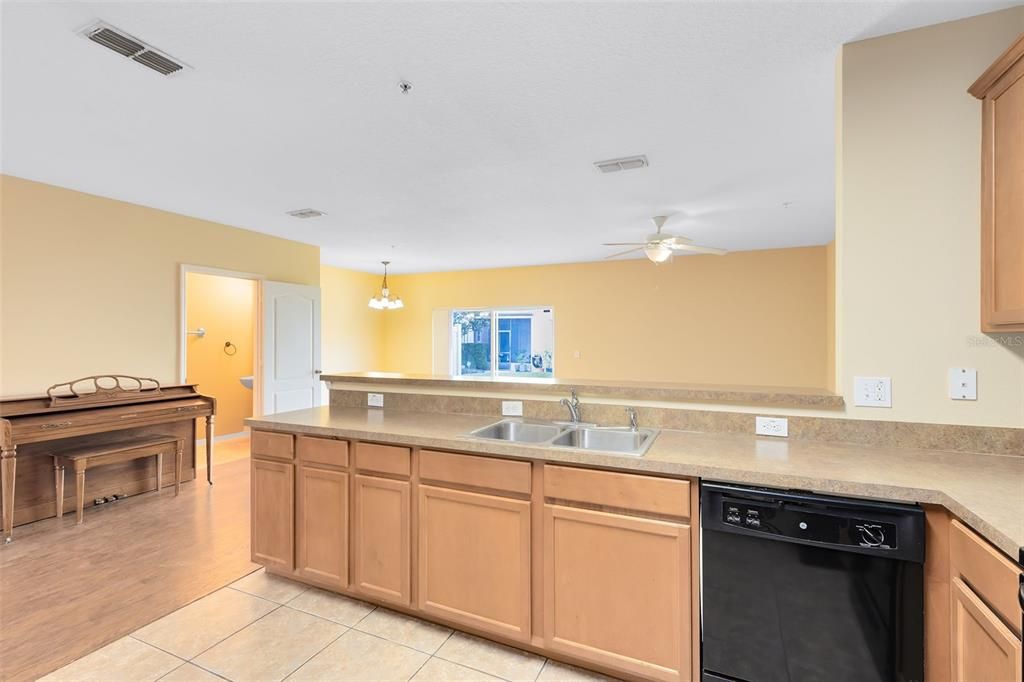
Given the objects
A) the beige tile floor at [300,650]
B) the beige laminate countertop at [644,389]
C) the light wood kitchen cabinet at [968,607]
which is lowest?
the beige tile floor at [300,650]

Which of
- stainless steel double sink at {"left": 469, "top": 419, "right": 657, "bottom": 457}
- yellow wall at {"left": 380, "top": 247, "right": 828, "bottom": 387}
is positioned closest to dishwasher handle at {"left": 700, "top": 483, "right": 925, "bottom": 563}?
stainless steel double sink at {"left": 469, "top": 419, "right": 657, "bottom": 457}

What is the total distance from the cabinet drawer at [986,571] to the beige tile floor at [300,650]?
128cm

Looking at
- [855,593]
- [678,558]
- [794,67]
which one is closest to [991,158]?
[794,67]

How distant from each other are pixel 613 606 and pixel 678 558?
330mm

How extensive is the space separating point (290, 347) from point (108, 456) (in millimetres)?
2183

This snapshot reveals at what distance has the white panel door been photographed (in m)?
5.21

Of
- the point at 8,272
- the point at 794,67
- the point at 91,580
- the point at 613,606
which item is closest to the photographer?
the point at 613,606

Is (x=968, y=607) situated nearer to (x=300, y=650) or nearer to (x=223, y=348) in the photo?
(x=300, y=650)

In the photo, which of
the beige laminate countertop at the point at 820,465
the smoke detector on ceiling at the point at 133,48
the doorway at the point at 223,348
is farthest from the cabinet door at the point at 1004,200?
the doorway at the point at 223,348

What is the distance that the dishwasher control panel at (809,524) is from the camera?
136 cm

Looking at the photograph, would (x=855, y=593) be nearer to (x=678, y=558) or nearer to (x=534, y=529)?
(x=678, y=558)

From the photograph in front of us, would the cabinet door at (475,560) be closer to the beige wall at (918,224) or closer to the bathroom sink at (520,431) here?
Answer: the bathroom sink at (520,431)

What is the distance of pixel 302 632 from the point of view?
2102 millimetres

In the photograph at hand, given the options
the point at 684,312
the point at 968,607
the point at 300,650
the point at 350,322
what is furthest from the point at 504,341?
the point at 968,607
